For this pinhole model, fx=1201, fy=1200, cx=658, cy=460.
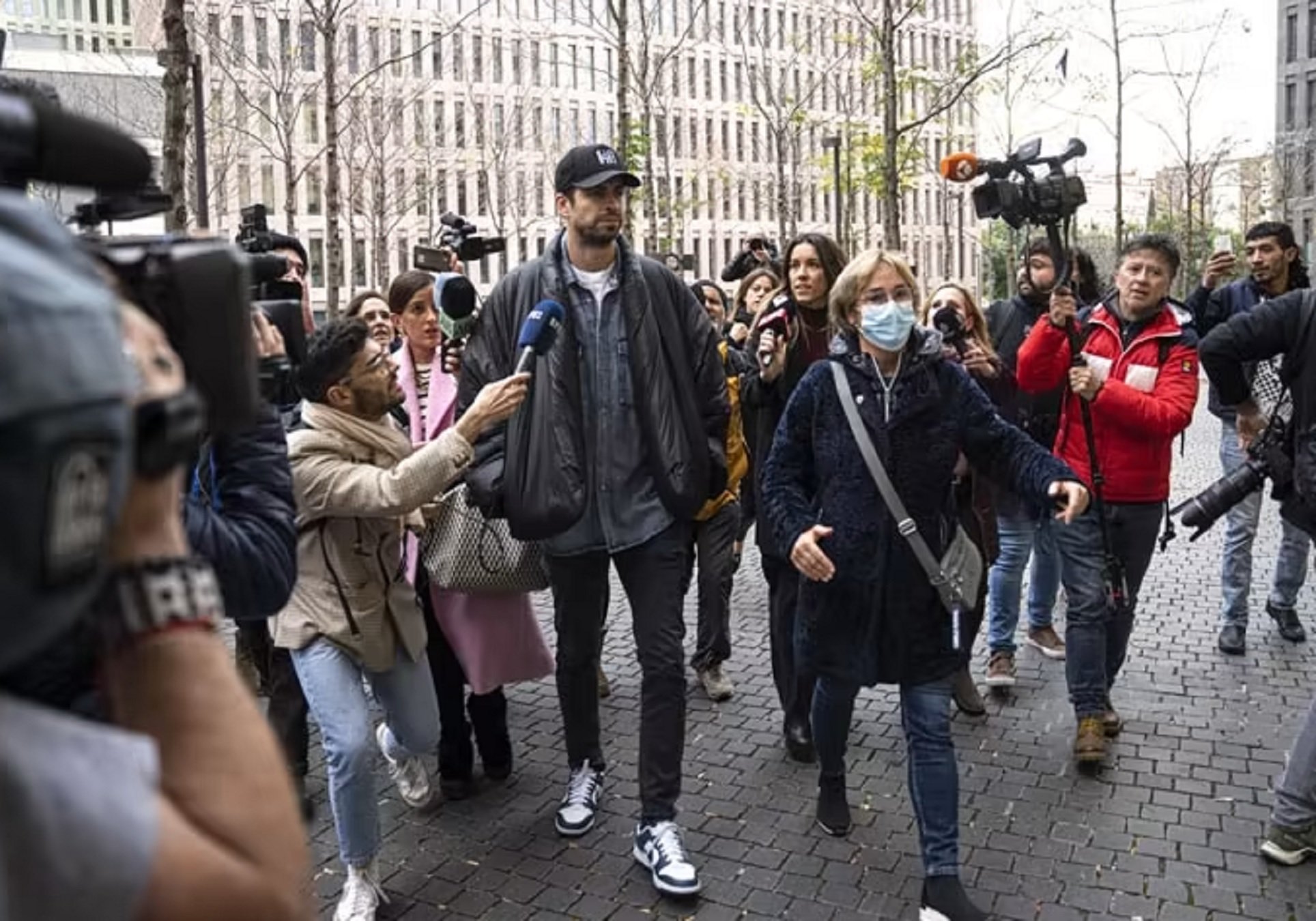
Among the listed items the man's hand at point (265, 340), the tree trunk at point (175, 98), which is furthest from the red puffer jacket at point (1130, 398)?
the tree trunk at point (175, 98)

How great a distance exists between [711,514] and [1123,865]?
251 centimetres

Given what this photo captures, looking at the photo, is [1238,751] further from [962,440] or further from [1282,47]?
[1282,47]

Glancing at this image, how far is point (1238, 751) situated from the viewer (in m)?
5.18

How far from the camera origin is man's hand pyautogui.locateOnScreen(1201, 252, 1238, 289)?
835 cm

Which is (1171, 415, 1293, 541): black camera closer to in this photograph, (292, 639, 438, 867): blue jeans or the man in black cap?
the man in black cap

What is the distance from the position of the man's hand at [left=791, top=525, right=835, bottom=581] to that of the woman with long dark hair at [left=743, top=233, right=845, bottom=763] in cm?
130

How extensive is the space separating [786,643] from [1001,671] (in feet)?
4.42

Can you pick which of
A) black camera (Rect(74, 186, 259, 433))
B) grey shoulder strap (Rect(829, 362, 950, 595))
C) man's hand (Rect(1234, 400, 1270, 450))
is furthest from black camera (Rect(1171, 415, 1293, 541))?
black camera (Rect(74, 186, 259, 433))

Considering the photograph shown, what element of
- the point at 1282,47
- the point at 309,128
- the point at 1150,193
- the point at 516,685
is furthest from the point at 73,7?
the point at 516,685

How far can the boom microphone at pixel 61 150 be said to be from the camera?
987 mm

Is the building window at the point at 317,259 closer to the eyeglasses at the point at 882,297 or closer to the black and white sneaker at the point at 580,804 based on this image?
the black and white sneaker at the point at 580,804

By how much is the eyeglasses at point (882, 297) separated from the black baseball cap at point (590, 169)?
95 cm

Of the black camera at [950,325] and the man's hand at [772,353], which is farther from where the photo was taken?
the man's hand at [772,353]

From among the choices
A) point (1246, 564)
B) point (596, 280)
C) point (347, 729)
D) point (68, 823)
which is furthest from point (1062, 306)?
point (68, 823)
